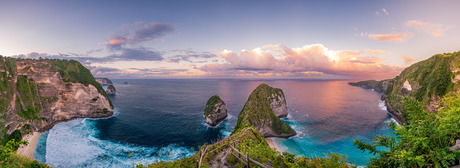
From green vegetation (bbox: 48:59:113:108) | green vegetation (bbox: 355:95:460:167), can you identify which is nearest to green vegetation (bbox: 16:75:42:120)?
green vegetation (bbox: 48:59:113:108)

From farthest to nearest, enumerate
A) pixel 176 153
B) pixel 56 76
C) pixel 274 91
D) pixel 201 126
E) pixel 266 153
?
pixel 274 91 → pixel 56 76 → pixel 201 126 → pixel 176 153 → pixel 266 153

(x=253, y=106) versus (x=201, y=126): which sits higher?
(x=253, y=106)

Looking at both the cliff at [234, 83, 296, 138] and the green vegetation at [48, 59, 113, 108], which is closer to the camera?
the cliff at [234, 83, 296, 138]

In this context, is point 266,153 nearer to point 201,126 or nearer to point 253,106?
point 253,106

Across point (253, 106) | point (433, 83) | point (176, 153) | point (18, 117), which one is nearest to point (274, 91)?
point (253, 106)

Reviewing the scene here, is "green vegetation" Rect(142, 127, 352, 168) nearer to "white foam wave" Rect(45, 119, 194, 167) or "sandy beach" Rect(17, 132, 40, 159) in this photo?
"white foam wave" Rect(45, 119, 194, 167)

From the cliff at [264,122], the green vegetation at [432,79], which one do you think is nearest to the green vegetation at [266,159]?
the cliff at [264,122]

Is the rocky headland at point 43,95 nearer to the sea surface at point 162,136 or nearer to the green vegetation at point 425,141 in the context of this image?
the sea surface at point 162,136

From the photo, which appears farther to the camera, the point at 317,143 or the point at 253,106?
the point at 253,106
